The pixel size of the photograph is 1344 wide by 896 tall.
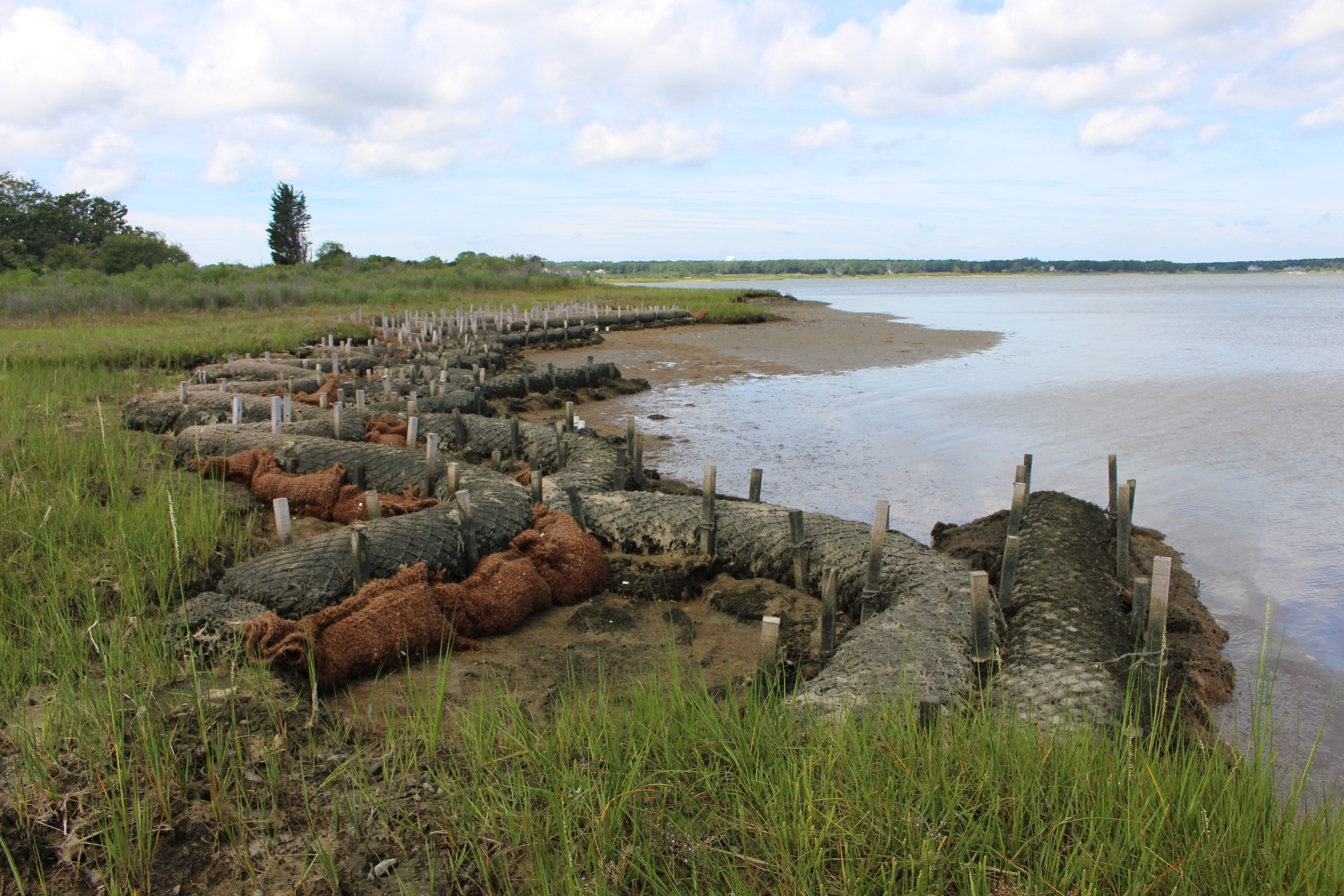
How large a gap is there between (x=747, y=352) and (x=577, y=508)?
55.3 ft

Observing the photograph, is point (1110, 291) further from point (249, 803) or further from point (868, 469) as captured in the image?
point (249, 803)

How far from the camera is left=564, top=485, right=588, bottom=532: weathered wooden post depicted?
20.7 ft

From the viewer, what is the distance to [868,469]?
9.57 m

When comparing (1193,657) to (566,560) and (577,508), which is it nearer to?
(566,560)

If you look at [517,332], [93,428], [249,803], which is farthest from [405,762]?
[517,332]

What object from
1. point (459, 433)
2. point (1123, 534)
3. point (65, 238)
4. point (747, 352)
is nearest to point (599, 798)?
point (1123, 534)

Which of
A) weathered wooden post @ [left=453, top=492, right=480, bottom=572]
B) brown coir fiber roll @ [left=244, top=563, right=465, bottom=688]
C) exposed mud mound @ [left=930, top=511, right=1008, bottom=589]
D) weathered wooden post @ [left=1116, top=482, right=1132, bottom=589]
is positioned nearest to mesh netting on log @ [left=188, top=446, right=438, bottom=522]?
weathered wooden post @ [left=453, top=492, right=480, bottom=572]

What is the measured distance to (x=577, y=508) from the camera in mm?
6328

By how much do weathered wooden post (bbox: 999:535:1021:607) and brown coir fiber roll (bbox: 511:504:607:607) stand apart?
265 centimetres

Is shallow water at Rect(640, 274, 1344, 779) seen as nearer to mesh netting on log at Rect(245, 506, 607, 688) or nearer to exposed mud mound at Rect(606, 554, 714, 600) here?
exposed mud mound at Rect(606, 554, 714, 600)

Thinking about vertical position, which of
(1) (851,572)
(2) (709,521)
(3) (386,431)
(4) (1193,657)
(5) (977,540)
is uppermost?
(3) (386,431)

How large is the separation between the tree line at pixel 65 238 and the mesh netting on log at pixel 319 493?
4114 cm

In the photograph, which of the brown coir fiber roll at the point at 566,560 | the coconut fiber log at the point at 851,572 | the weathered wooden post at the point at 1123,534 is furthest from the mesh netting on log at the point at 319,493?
the weathered wooden post at the point at 1123,534

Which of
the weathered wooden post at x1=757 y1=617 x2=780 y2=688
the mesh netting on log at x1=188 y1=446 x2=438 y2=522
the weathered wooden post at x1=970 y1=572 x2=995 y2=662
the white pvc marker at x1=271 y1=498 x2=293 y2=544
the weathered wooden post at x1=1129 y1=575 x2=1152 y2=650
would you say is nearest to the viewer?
the weathered wooden post at x1=757 y1=617 x2=780 y2=688
